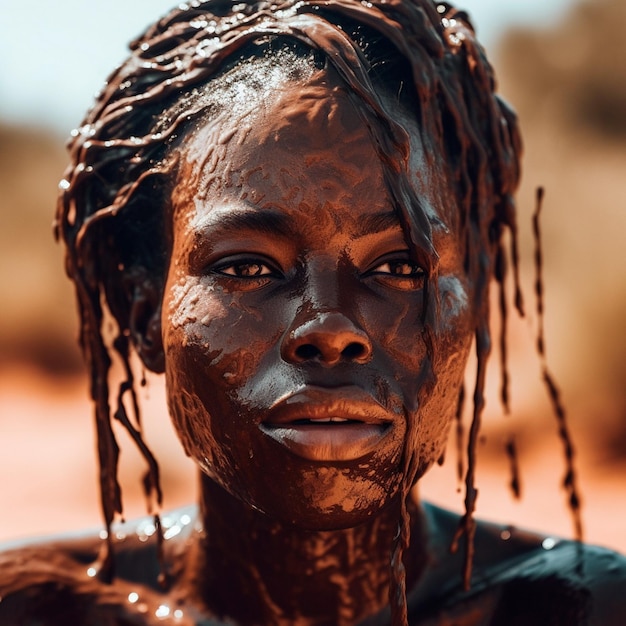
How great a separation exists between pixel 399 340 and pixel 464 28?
79cm

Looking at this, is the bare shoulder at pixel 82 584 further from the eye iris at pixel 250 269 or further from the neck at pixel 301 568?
the eye iris at pixel 250 269

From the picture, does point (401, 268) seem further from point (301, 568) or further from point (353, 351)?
point (301, 568)

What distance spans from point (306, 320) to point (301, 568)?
2.26ft

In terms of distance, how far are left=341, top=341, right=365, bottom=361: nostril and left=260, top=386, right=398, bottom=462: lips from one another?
0.06m

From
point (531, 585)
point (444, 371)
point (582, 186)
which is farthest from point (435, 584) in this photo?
point (582, 186)

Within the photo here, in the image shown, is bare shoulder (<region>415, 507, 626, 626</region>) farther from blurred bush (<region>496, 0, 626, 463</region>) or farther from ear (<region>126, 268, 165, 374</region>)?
blurred bush (<region>496, 0, 626, 463</region>)

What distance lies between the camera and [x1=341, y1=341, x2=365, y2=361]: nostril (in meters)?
1.79

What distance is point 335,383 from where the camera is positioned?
1.77 meters

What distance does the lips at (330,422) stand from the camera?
1.74 meters

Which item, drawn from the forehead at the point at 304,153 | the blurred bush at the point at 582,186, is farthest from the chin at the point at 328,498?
the blurred bush at the point at 582,186

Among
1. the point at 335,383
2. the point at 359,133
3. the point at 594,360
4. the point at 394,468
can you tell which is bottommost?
the point at 594,360

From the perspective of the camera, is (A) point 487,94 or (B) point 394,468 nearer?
(B) point 394,468

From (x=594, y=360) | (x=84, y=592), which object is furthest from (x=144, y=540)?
(x=594, y=360)

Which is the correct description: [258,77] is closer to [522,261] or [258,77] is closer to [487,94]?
[487,94]
